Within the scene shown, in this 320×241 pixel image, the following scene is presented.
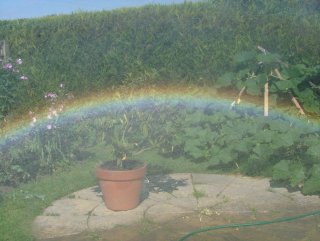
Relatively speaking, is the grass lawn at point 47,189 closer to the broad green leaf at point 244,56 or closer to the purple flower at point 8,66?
the broad green leaf at point 244,56

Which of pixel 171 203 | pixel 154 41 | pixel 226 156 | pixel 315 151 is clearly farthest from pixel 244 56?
pixel 171 203

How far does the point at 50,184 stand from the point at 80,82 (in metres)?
4.54

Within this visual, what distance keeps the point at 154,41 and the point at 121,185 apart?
231 inches

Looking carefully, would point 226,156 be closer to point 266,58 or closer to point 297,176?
point 297,176

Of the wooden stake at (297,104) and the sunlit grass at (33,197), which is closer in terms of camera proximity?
the sunlit grass at (33,197)

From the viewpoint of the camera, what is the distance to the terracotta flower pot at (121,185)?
573 centimetres

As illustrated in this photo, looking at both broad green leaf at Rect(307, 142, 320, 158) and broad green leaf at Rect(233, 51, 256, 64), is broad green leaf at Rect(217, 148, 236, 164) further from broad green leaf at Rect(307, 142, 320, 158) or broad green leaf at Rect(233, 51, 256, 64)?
broad green leaf at Rect(233, 51, 256, 64)

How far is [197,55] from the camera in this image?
1069cm

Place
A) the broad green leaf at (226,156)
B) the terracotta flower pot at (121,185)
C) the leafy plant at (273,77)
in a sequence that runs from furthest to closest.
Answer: the leafy plant at (273,77)
the broad green leaf at (226,156)
the terracotta flower pot at (121,185)

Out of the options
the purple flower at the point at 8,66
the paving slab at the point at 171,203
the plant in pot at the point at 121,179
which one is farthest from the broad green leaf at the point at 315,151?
the purple flower at the point at 8,66

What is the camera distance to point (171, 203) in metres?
6.19

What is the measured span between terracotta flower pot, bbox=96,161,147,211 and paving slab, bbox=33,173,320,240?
9 cm

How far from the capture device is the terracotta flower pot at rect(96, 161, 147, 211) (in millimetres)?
5727

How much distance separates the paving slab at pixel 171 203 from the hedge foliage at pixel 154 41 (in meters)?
4.00
